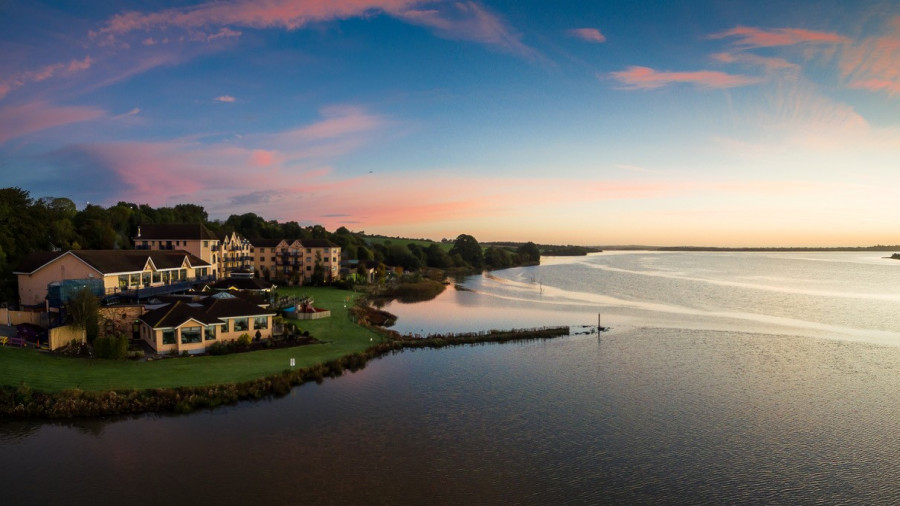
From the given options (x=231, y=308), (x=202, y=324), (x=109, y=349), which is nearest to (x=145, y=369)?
(x=109, y=349)

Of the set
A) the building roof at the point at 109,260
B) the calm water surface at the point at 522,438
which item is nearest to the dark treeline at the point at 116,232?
the building roof at the point at 109,260

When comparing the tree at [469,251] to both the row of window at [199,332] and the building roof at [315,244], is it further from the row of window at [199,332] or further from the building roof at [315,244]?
the row of window at [199,332]

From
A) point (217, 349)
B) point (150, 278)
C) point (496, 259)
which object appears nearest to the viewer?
point (217, 349)

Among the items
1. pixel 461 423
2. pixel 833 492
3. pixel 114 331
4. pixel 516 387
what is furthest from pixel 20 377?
pixel 833 492

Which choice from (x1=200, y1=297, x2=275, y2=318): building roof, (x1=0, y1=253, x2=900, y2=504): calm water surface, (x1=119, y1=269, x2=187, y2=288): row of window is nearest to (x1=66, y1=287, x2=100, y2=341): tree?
(x1=200, y1=297, x2=275, y2=318): building roof

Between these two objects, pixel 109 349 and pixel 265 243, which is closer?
pixel 109 349

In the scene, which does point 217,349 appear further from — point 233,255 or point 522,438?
point 233,255

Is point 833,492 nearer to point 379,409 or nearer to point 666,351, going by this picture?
point 379,409
